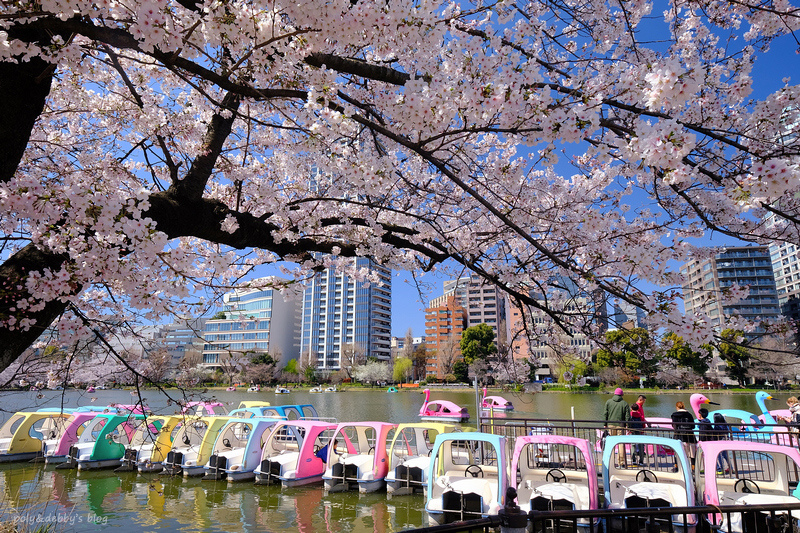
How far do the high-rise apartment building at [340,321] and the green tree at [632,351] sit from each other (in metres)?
78.4

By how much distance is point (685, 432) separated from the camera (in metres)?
7.31

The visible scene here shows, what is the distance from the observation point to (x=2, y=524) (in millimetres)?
4648

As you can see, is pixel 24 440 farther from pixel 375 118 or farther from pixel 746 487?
pixel 746 487

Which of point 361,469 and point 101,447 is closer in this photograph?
point 361,469

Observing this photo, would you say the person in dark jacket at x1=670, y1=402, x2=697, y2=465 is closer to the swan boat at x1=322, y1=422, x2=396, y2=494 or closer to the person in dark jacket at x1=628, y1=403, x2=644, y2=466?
the person in dark jacket at x1=628, y1=403, x2=644, y2=466

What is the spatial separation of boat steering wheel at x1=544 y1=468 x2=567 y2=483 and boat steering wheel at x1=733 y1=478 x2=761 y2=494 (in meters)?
2.28

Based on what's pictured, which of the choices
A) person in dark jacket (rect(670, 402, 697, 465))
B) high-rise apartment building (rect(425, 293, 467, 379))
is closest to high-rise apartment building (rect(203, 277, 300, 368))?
high-rise apartment building (rect(425, 293, 467, 379))

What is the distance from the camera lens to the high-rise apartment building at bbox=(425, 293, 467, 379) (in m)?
66.9

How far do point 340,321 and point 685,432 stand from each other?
78.8 m

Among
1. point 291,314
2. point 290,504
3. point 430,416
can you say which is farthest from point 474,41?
point 291,314

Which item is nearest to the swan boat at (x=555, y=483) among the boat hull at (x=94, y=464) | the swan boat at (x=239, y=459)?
the swan boat at (x=239, y=459)

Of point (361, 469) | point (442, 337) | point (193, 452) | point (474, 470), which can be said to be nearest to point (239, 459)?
point (193, 452)

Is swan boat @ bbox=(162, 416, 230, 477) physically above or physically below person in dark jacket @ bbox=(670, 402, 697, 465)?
below

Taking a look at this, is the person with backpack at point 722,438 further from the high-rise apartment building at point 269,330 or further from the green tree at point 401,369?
the green tree at point 401,369
